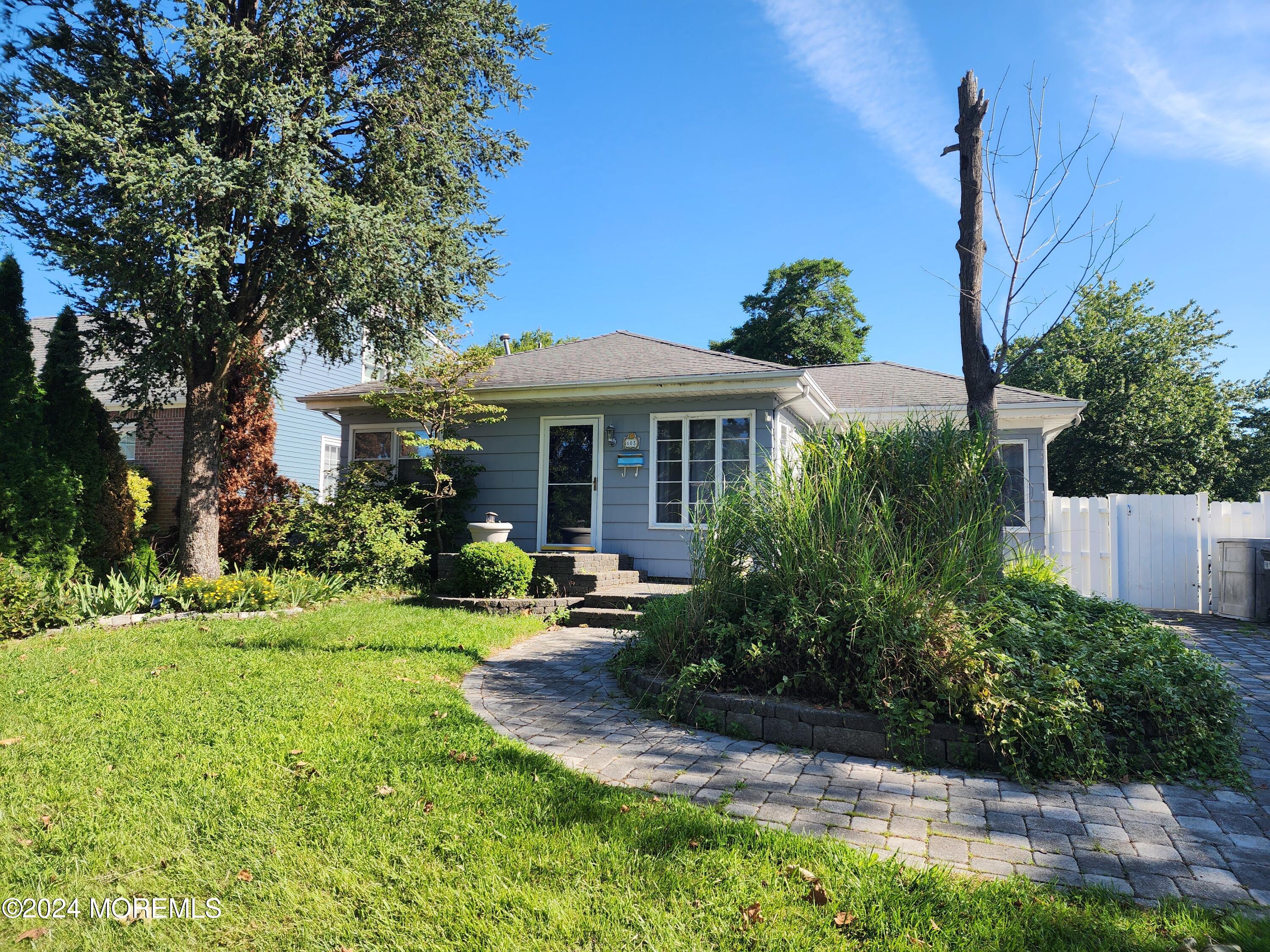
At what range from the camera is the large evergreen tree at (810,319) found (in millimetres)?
28719

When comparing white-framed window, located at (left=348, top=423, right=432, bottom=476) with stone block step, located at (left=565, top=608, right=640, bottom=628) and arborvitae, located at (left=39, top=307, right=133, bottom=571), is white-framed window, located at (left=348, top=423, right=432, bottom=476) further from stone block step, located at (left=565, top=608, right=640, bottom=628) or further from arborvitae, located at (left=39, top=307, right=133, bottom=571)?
stone block step, located at (left=565, top=608, right=640, bottom=628)

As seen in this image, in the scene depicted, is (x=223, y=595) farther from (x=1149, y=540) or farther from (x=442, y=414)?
(x=1149, y=540)

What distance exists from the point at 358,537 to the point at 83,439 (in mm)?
3663

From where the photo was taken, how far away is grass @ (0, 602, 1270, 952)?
2146 mm

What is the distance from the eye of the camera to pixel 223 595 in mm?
8102

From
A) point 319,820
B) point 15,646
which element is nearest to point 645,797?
point 319,820

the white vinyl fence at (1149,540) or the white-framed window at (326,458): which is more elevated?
the white-framed window at (326,458)

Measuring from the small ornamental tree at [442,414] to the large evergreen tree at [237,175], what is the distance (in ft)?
1.92

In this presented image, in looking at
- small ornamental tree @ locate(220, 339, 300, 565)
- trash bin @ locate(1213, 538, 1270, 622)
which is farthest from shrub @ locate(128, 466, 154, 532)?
trash bin @ locate(1213, 538, 1270, 622)

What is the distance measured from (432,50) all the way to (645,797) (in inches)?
446

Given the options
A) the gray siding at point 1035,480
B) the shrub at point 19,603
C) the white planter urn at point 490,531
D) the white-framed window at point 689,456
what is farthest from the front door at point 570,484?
the gray siding at point 1035,480

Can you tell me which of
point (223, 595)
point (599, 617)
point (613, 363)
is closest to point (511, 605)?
A: point (599, 617)

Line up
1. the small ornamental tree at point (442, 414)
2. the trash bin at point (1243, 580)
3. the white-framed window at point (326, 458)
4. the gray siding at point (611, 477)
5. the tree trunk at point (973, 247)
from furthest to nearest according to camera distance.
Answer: the white-framed window at point (326, 458) < the small ornamental tree at point (442, 414) < the gray siding at point (611, 477) < the trash bin at point (1243, 580) < the tree trunk at point (973, 247)

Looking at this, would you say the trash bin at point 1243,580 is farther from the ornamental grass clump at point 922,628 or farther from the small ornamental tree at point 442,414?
the small ornamental tree at point 442,414
